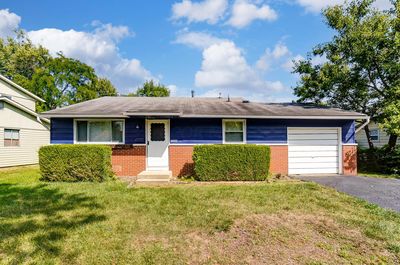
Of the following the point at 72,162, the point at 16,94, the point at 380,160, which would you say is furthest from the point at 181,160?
the point at 16,94

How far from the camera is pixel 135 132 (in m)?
10.6

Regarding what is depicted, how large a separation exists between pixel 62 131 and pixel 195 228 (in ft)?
27.6

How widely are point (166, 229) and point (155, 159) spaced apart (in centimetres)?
620

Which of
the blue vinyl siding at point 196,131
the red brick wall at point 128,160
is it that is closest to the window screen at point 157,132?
the blue vinyl siding at point 196,131

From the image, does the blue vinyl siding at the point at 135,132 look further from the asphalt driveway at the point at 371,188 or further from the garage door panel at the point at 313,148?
the asphalt driveway at the point at 371,188

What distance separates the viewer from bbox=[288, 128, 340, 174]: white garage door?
11125 mm

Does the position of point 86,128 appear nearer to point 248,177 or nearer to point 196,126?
point 196,126

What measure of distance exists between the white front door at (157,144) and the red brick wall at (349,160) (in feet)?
25.5

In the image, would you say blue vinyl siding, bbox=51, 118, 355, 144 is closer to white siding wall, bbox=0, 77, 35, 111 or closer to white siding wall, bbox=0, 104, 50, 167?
white siding wall, bbox=0, 104, 50, 167

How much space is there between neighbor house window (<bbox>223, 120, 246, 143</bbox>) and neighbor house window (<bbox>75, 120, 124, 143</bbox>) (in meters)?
4.43

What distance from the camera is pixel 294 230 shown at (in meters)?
4.56

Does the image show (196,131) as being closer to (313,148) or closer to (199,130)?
(199,130)

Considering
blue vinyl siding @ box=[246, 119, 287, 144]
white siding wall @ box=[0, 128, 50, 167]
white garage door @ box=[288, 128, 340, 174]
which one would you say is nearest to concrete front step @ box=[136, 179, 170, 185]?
blue vinyl siding @ box=[246, 119, 287, 144]

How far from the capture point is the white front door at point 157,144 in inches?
419
